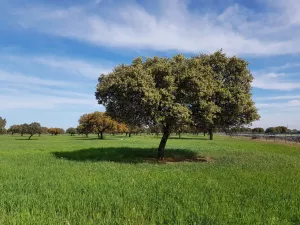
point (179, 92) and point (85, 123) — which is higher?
point (85, 123)

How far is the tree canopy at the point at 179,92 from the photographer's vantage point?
26156mm

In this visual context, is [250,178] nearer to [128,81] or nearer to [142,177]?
[142,177]

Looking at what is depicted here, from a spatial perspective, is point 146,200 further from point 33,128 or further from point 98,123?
point 33,128

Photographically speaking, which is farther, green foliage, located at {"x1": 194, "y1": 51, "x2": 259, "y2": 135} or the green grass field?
green foliage, located at {"x1": 194, "y1": 51, "x2": 259, "y2": 135}

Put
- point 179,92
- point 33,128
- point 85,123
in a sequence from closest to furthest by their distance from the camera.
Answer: point 179,92 → point 85,123 → point 33,128

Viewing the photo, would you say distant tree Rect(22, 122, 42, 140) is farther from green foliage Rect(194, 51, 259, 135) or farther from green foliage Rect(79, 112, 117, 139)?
green foliage Rect(194, 51, 259, 135)

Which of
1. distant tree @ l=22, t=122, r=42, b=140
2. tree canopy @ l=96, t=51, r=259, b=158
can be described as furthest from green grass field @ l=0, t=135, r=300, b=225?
distant tree @ l=22, t=122, r=42, b=140

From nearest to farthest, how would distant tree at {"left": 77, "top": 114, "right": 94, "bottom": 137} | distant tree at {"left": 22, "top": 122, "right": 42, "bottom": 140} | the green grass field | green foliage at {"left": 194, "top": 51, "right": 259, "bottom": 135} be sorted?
the green grass field, green foliage at {"left": 194, "top": 51, "right": 259, "bottom": 135}, distant tree at {"left": 77, "top": 114, "right": 94, "bottom": 137}, distant tree at {"left": 22, "top": 122, "right": 42, "bottom": 140}

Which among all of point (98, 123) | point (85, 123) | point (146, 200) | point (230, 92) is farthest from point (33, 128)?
point (146, 200)

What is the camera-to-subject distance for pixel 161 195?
41.0 ft

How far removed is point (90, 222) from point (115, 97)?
19.3 m

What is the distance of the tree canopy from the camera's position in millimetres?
26156

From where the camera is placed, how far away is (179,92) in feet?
92.2

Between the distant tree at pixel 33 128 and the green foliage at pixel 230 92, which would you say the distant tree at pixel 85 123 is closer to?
the distant tree at pixel 33 128
